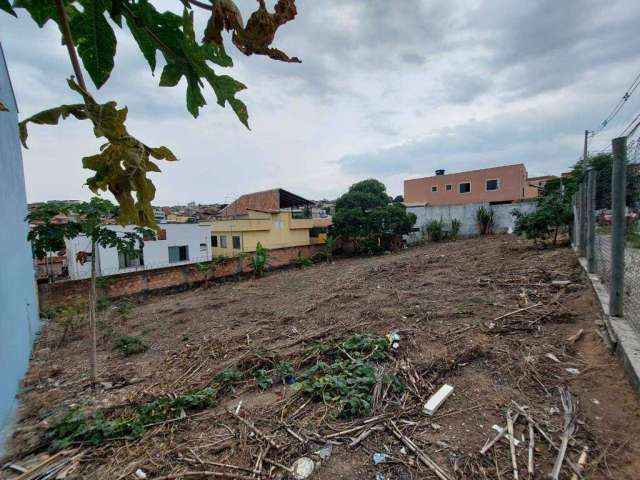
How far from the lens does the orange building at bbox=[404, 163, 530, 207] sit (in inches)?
793

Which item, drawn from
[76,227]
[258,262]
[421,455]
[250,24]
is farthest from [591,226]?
[258,262]

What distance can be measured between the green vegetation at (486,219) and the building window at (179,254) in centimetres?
1538

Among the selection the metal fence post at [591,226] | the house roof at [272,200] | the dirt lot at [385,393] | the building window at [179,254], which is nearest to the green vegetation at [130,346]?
the dirt lot at [385,393]

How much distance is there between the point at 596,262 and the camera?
13.6 feet

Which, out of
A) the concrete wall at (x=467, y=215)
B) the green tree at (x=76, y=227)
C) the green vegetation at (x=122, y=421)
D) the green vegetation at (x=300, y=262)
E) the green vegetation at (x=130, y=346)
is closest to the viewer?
the green vegetation at (x=122, y=421)

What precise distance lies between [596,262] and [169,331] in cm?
702

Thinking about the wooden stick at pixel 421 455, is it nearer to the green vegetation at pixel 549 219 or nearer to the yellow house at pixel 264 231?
the green vegetation at pixel 549 219

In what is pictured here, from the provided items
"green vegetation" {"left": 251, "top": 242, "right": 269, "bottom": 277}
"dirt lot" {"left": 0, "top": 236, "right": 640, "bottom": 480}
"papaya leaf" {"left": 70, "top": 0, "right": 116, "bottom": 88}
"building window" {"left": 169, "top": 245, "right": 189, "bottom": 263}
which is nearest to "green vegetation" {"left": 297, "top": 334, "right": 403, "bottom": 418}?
"dirt lot" {"left": 0, "top": 236, "right": 640, "bottom": 480}

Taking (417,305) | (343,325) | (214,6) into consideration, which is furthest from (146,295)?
A: (214,6)

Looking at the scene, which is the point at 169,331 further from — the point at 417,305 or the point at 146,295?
the point at 146,295

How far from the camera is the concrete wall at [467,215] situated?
1455cm

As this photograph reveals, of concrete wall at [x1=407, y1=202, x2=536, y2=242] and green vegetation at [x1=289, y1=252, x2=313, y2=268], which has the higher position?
concrete wall at [x1=407, y1=202, x2=536, y2=242]

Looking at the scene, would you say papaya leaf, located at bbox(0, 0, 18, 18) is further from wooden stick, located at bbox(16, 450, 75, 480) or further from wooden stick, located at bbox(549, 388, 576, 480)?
wooden stick, located at bbox(549, 388, 576, 480)

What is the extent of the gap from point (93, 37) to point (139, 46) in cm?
12
